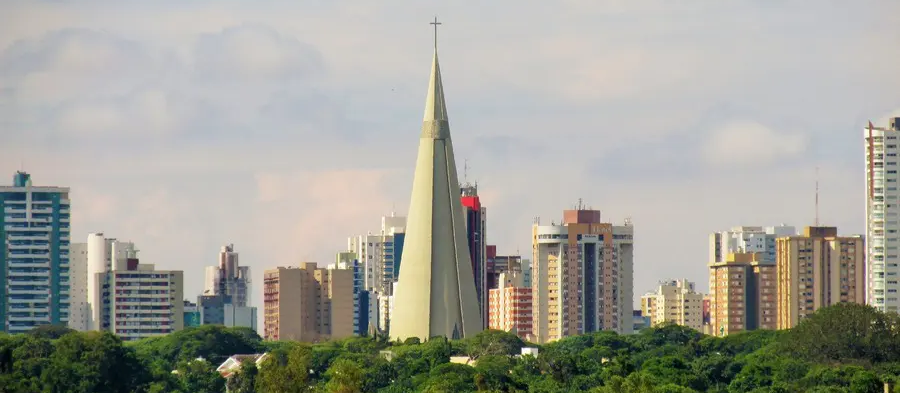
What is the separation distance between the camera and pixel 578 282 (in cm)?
11681

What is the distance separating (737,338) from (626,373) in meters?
29.3

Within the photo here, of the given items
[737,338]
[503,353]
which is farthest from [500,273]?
[503,353]

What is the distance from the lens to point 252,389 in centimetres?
6575

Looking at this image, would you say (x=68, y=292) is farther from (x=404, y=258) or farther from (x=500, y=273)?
(x=404, y=258)

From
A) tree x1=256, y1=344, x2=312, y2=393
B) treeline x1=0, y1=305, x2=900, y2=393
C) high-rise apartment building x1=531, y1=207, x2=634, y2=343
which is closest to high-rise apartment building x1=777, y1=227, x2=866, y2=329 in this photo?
high-rise apartment building x1=531, y1=207, x2=634, y2=343

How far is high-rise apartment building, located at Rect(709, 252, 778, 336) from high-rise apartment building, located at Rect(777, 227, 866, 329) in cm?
415

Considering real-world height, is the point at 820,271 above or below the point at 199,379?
above

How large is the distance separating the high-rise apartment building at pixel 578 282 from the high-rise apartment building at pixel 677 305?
2129cm

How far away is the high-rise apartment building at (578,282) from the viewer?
11625cm

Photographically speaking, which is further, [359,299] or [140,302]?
[359,299]

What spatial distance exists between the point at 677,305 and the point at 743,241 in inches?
250

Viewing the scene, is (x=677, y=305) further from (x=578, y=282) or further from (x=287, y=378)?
(x=287, y=378)

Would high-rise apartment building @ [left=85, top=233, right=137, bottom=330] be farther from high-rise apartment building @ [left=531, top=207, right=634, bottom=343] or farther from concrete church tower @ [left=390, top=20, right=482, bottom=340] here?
concrete church tower @ [left=390, top=20, right=482, bottom=340]

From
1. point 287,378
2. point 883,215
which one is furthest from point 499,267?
point 287,378
